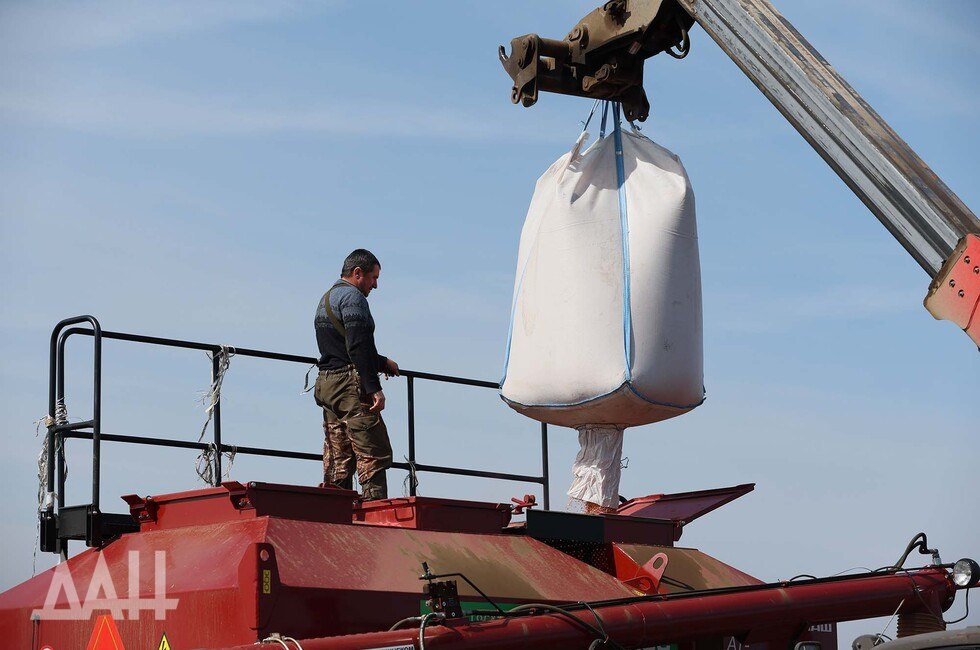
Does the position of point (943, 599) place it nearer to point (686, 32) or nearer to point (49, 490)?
point (686, 32)

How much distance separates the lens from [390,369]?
811 cm

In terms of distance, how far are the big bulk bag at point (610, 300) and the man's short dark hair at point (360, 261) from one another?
889 millimetres

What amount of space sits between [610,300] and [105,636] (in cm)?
310

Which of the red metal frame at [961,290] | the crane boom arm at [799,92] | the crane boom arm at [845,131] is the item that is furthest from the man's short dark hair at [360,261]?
the red metal frame at [961,290]

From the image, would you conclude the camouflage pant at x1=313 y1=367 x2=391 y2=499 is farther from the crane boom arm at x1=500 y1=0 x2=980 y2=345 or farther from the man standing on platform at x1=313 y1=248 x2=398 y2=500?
the crane boom arm at x1=500 y1=0 x2=980 y2=345

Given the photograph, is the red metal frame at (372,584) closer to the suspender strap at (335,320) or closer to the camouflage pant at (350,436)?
the camouflage pant at (350,436)

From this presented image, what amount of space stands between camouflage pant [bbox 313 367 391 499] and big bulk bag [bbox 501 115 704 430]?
78 cm

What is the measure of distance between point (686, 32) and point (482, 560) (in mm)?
3211

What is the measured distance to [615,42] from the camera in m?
7.75

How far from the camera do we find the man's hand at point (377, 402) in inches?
299

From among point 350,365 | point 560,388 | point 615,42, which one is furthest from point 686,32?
point 350,365

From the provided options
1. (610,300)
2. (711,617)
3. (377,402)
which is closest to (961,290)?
(711,617)

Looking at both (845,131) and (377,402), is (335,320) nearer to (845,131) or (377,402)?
(377,402)

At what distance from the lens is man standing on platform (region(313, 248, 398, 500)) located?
7.58 metres
